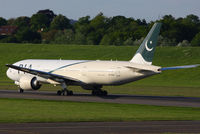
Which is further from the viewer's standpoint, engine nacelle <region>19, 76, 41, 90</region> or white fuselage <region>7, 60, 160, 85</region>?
engine nacelle <region>19, 76, 41, 90</region>

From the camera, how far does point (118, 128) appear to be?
98.2 ft

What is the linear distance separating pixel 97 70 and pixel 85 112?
1805 centimetres

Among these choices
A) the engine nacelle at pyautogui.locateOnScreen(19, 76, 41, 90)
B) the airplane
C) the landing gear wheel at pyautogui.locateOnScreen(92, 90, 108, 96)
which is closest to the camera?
the airplane

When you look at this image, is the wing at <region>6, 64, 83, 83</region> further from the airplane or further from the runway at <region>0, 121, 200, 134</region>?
the runway at <region>0, 121, 200, 134</region>

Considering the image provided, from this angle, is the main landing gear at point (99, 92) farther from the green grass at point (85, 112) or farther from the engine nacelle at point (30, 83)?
the green grass at point (85, 112)

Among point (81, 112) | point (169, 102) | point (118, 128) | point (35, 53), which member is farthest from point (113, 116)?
point (35, 53)

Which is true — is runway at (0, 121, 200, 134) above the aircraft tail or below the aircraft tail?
below

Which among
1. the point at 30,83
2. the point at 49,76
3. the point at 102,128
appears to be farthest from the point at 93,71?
the point at 102,128

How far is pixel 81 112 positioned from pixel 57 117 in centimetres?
423

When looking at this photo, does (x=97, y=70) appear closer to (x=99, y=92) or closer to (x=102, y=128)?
(x=99, y=92)

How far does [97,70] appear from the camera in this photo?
187ft

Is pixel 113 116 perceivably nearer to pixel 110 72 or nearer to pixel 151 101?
pixel 151 101

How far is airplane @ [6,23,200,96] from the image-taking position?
54156 mm

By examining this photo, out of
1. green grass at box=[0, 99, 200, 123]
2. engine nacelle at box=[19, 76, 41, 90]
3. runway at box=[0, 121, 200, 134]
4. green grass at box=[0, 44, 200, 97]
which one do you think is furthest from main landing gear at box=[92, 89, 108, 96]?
green grass at box=[0, 44, 200, 97]
